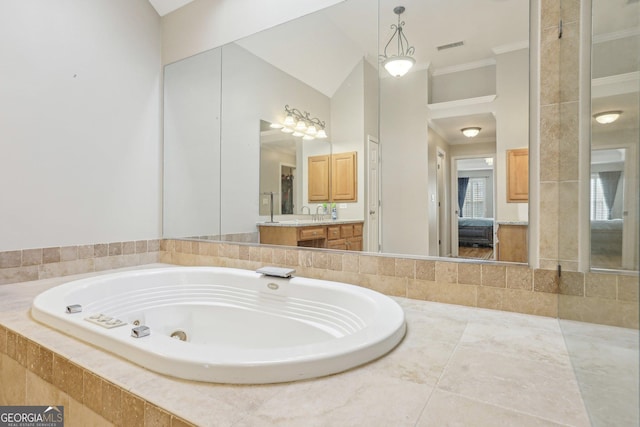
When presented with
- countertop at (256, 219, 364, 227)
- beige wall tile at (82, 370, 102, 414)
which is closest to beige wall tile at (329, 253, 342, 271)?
countertop at (256, 219, 364, 227)

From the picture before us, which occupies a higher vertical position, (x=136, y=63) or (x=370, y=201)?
(x=136, y=63)

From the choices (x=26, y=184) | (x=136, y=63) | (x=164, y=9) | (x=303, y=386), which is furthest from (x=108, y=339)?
(x=164, y=9)

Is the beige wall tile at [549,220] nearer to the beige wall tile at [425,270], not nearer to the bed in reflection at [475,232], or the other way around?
the bed in reflection at [475,232]

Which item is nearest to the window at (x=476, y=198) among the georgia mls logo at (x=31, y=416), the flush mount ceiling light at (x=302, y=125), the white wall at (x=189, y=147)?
the flush mount ceiling light at (x=302, y=125)

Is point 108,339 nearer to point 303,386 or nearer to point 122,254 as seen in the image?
point 303,386

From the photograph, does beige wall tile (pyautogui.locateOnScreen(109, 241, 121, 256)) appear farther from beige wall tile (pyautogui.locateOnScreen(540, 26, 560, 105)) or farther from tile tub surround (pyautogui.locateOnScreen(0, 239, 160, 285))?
beige wall tile (pyautogui.locateOnScreen(540, 26, 560, 105))

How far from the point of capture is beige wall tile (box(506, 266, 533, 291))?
4.70ft

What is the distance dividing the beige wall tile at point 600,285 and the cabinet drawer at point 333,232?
4.08 feet

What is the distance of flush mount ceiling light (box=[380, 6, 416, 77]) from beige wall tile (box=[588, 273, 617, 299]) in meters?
1.33

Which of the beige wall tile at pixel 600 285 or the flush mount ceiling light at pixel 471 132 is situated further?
the flush mount ceiling light at pixel 471 132

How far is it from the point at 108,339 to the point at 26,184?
159 centimetres

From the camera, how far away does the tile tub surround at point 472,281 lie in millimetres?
957

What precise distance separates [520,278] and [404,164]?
0.82 meters

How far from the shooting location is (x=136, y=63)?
8.54 feet
